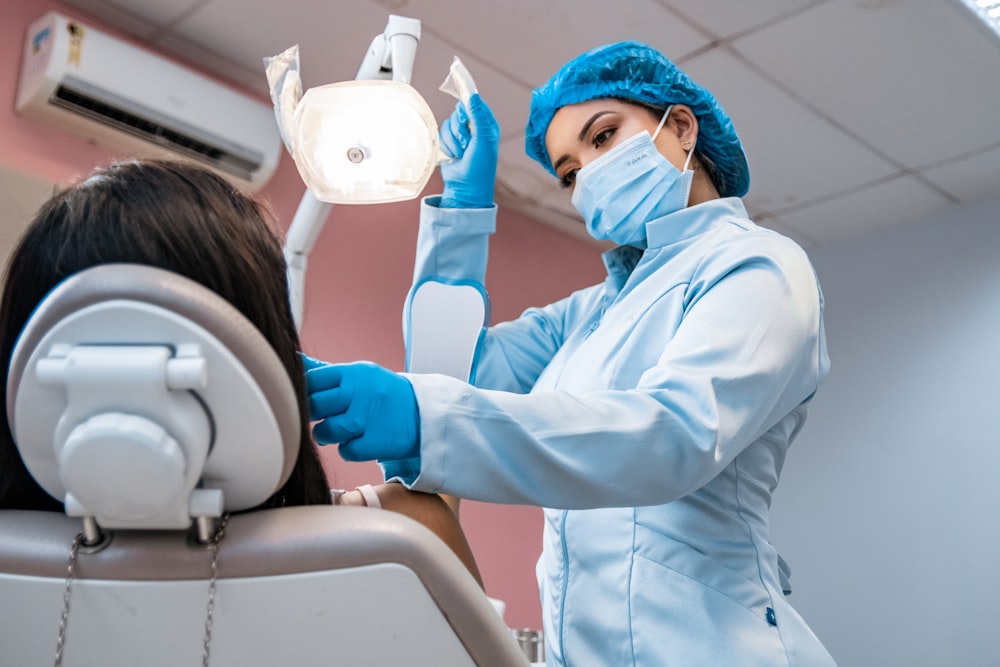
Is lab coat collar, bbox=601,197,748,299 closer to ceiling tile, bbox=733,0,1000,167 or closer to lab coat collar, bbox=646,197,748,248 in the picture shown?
lab coat collar, bbox=646,197,748,248

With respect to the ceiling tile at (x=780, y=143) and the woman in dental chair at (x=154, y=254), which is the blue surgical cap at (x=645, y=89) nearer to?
the woman in dental chair at (x=154, y=254)

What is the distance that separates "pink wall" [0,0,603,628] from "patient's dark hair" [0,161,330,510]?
1.96 meters

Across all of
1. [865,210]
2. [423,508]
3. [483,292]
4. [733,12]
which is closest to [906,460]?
[865,210]

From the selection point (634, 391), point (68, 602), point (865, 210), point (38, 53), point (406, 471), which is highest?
point (865, 210)

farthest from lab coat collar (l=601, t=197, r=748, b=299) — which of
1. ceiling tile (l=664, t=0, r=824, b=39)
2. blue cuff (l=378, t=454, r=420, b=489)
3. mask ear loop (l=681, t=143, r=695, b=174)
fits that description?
ceiling tile (l=664, t=0, r=824, b=39)

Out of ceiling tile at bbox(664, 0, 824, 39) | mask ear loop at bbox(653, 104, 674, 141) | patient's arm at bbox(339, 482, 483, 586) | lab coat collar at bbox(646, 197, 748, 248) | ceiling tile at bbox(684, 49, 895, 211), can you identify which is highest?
ceiling tile at bbox(664, 0, 824, 39)

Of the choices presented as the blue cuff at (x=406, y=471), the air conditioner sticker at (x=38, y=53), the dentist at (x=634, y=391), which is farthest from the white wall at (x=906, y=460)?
→ the air conditioner sticker at (x=38, y=53)

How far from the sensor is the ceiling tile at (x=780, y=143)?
2904 mm

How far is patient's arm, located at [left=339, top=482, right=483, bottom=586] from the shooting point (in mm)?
981

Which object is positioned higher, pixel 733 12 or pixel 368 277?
pixel 733 12

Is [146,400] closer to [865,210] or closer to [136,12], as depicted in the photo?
[136,12]

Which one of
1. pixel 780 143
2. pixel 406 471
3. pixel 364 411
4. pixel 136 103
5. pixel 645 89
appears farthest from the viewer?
pixel 780 143

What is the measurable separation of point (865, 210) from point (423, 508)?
318 cm

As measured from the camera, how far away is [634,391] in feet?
3.39
